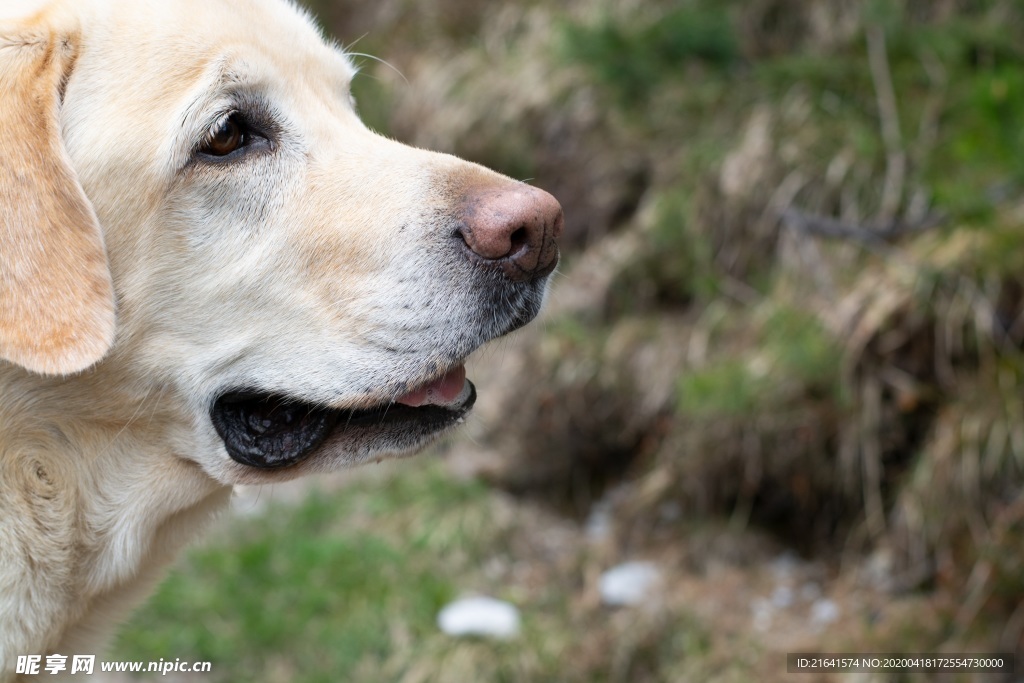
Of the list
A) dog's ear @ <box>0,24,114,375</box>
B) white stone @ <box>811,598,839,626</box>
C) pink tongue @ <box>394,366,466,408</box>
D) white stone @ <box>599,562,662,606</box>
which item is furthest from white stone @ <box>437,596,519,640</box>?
dog's ear @ <box>0,24,114,375</box>

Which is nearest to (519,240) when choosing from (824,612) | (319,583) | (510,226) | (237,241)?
(510,226)

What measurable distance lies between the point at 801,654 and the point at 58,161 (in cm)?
308

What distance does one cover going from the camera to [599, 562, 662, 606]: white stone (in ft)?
13.9

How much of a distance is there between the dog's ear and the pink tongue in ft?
2.03

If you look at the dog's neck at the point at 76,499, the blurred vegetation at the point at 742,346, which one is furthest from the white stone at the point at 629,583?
the dog's neck at the point at 76,499

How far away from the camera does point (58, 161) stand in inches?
76.1

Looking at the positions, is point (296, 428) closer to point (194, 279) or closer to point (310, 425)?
point (310, 425)

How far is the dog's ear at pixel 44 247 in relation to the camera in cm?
186

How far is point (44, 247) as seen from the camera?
1894 mm

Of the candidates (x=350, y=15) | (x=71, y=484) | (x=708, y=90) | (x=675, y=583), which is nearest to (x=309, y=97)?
(x=71, y=484)

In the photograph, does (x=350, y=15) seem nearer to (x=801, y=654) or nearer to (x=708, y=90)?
(x=708, y=90)

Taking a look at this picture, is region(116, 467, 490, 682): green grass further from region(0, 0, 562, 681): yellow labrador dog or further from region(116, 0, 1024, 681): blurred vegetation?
region(0, 0, 562, 681): yellow labrador dog

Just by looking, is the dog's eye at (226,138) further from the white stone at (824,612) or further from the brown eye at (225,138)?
the white stone at (824,612)

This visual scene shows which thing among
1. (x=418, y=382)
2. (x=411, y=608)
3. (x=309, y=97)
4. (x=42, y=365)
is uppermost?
(x=309, y=97)
